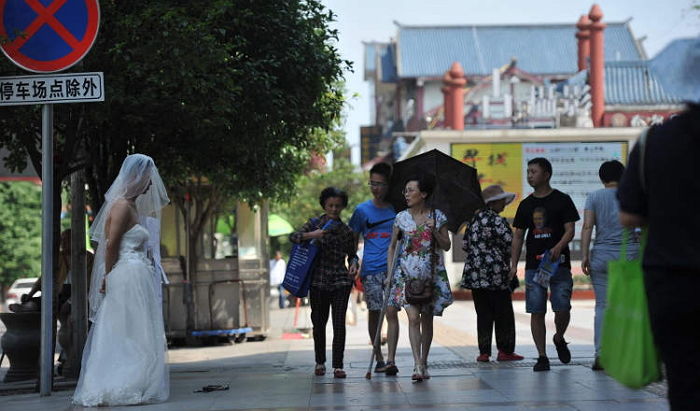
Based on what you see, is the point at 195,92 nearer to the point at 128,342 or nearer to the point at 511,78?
the point at 128,342

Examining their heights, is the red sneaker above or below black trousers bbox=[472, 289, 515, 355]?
below

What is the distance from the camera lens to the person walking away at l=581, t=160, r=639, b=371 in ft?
30.5

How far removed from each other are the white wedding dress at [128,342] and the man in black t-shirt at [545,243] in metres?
3.39

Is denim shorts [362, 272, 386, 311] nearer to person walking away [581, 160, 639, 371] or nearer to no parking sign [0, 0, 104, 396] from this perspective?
person walking away [581, 160, 639, 371]

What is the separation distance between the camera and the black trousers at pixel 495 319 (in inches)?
430

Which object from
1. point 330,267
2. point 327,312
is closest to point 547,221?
point 330,267

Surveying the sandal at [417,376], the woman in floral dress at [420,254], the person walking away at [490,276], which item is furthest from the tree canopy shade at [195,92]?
the sandal at [417,376]

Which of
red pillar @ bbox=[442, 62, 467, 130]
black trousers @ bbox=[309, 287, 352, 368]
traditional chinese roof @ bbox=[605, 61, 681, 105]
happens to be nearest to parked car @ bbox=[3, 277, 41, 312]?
red pillar @ bbox=[442, 62, 467, 130]

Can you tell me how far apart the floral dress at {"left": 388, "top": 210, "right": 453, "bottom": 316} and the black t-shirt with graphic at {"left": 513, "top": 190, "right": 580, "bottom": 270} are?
3.33 feet

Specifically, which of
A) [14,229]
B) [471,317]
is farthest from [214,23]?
[14,229]

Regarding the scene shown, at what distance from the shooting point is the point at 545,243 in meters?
9.91

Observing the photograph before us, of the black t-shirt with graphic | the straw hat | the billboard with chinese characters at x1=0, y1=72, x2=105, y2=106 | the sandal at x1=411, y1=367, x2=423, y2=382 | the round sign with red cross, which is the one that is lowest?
the sandal at x1=411, y1=367, x2=423, y2=382

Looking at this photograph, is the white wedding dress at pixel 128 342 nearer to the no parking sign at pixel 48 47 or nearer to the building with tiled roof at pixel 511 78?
the no parking sign at pixel 48 47

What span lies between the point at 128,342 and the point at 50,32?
238cm
